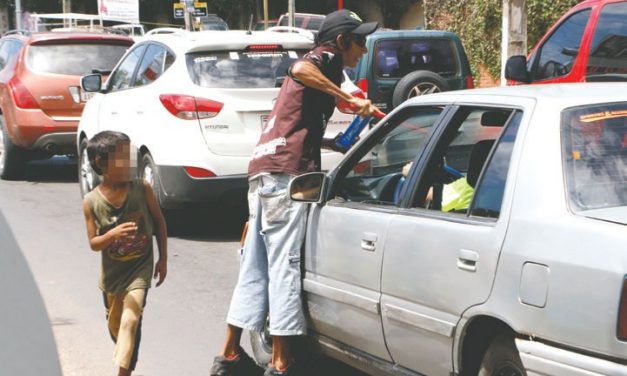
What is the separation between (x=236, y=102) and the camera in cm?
850

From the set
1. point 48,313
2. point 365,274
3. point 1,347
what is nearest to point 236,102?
point 48,313

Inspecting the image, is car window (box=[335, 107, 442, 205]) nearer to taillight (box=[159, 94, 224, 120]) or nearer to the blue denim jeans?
the blue denim jeans

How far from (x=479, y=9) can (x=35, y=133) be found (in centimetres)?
1068

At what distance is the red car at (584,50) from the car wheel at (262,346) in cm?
374

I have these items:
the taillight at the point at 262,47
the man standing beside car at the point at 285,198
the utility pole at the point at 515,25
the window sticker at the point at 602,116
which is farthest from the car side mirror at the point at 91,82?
the window sticker at the point at 602,116

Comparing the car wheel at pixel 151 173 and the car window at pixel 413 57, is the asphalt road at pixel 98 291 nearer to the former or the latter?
the car wheel at pixel 151 173

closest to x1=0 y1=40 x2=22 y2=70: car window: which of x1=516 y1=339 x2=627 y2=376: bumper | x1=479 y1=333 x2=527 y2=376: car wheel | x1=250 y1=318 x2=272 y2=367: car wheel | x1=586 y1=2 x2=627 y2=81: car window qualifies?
x1=586 y1=2 x2=627 y2=81: car window

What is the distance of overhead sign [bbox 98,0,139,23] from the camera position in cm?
3516

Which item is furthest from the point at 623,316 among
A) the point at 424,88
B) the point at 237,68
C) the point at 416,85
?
the point at 424,88

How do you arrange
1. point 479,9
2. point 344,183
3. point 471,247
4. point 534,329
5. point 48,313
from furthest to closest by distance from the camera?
point 479,9 → point 48,313 → point 344,183 → point 471,247 → point 534,329

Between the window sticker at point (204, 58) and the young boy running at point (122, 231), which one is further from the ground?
the window sticker at point (204, 58)

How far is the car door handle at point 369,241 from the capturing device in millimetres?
4449

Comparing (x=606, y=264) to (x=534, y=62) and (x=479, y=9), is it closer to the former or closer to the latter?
(x=534, y=62)

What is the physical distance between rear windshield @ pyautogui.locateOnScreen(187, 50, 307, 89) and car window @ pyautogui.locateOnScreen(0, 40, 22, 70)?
5.76m
